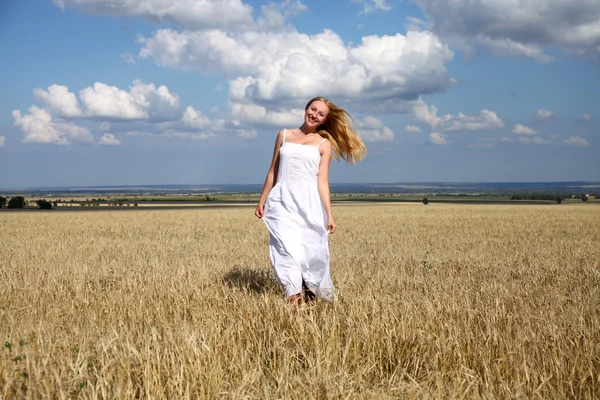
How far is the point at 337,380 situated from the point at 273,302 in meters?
2.32

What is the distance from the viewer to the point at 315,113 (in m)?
6.70

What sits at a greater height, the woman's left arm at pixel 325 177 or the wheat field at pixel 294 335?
the woman's left arm at pixel 325 177

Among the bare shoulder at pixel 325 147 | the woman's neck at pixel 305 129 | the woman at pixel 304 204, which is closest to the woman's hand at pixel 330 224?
the woman at pixel 304 204

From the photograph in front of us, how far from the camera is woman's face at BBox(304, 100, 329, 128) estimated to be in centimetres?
669

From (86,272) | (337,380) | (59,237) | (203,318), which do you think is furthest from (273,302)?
(59,237)

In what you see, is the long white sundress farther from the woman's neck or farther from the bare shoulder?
the woman's neck

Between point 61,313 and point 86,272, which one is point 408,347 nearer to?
point 61,313

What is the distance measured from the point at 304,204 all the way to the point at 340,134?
0.96m

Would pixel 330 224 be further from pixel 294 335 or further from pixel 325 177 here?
pixel 294 335

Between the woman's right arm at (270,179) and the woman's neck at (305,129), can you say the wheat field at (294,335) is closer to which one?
the woman's right arm at (270,179)

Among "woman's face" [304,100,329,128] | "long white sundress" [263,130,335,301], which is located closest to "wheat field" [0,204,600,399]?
"long white sundress" [263,130,335,301]

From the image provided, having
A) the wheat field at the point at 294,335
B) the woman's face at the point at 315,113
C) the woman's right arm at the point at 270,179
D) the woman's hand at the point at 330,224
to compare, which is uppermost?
the woman's face at the point at 315,113

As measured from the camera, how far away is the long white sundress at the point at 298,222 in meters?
6.49

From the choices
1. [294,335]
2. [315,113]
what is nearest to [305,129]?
[315,113]
